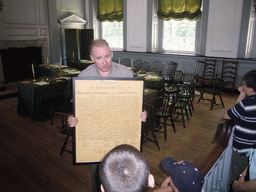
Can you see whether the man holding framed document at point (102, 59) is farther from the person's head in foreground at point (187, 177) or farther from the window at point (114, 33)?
the window at point (114, 33)

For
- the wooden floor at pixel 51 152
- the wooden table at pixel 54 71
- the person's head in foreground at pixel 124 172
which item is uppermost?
the person's head in foreground at pixel 124 172

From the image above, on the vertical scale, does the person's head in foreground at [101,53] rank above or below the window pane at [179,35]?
below

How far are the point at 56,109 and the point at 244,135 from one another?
3.86 m

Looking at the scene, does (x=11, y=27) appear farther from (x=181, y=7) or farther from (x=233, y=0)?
(x=233, y=0)

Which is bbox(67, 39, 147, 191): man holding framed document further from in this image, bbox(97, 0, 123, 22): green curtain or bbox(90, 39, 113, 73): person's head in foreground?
bbox(97, 0, 123, 22): green curtain

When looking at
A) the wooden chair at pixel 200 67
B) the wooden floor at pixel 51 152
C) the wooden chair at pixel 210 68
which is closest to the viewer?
the wooden floor at pixel 51 152

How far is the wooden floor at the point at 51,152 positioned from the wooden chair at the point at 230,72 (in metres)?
1.67

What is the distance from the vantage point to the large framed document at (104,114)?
1.27 m

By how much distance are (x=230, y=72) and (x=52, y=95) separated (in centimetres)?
497

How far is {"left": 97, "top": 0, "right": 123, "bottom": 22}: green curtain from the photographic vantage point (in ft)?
28.4

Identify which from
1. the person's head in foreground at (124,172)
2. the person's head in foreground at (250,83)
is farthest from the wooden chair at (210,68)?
the person's head in foreground at (124,172)

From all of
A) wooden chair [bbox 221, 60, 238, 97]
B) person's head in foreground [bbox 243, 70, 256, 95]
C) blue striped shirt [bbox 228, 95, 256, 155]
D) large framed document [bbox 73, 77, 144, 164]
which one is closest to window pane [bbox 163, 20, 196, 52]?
wooden chair [bbox 221, 60, 238, 97]

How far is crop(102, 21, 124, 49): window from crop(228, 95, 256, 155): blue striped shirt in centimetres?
808

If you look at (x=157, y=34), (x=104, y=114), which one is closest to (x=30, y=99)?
(x=104, y=114)
